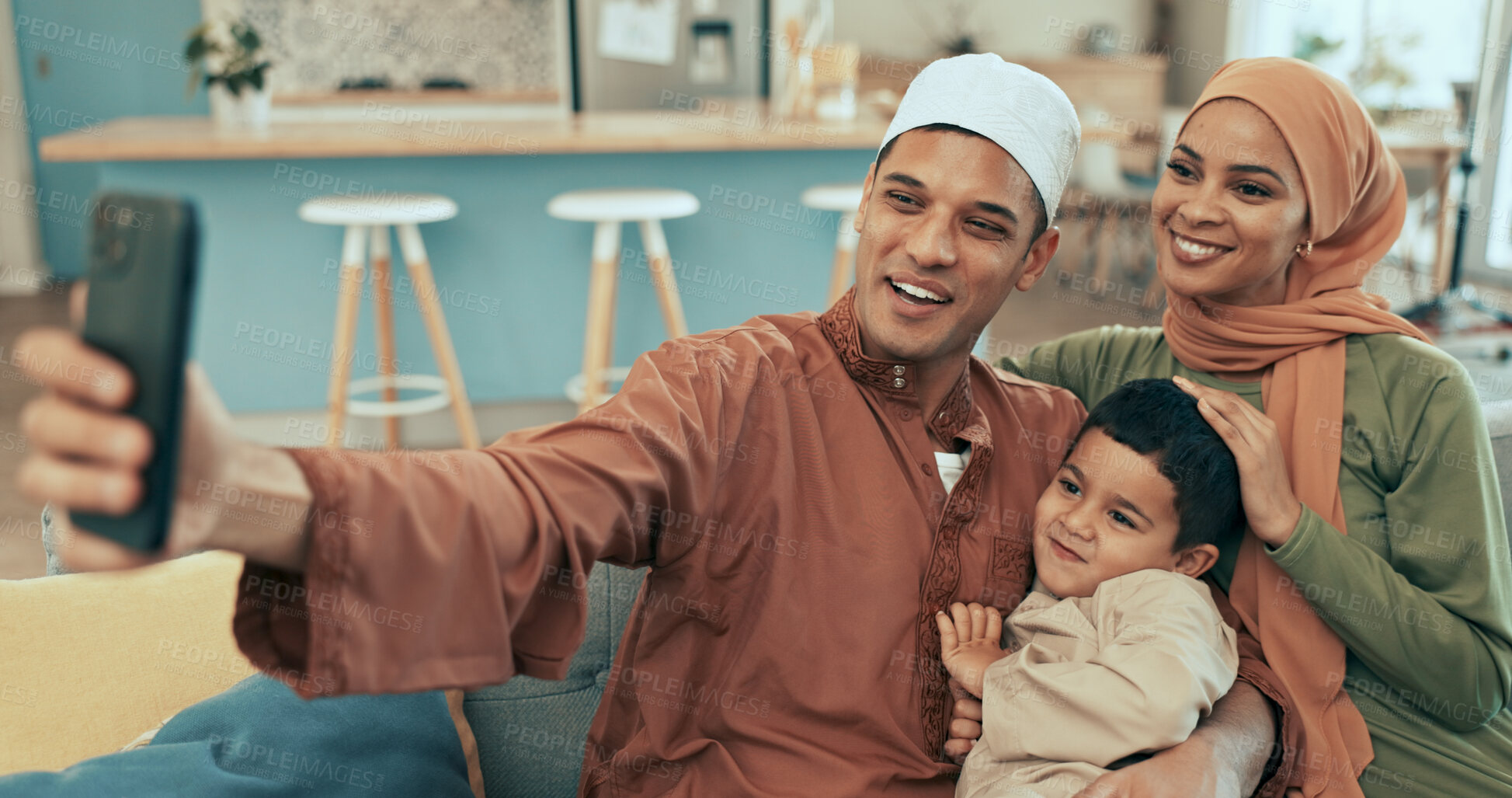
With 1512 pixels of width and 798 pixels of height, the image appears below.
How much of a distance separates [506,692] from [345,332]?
89.8 inches

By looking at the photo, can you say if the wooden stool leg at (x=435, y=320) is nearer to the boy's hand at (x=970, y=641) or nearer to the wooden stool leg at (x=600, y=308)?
the wooden stool leg at (x=600, y=308)

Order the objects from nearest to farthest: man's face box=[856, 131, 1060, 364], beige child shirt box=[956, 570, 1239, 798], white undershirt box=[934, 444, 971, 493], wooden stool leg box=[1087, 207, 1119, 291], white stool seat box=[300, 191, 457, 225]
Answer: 1. beige child shirt box=[956, 570, 1239, 798]
2. man's face box=[856, 131, 1060, 364]
3. white undershirt box=[934, 444, 971, 493]
4. white stool seat box=[300, 191, 457, 225]
5. wooden stool leg box=[1087, 207, 1119, 291]

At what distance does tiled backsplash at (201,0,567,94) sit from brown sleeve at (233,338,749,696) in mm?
5923

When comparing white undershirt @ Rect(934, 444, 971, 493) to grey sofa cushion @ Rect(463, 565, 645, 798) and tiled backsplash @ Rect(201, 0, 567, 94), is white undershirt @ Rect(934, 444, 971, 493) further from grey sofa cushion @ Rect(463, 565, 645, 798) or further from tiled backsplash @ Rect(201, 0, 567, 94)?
tiled backsplash @ Rect(201, 0, 567, 94)

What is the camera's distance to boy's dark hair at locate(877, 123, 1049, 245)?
128 centimetres

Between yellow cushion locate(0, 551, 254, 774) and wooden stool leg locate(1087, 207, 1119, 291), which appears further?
wooden stool leg locate(1087, 207, 1119, 291)

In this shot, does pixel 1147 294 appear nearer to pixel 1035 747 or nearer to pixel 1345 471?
pixel 1345 471

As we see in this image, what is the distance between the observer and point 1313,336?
1468 mm

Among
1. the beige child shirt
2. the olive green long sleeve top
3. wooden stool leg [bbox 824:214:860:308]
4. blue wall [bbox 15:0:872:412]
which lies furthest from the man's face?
blue wall [bbox 15:0:872:412]

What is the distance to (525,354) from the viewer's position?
4.06 meters

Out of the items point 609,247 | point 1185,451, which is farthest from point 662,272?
point 1185,451

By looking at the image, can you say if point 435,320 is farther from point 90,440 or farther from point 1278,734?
point 90,440

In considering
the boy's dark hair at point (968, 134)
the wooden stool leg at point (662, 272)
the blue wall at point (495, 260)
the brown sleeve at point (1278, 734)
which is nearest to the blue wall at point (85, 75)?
the blue wall at point (495, 260)

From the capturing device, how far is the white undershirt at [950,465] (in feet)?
4.49
